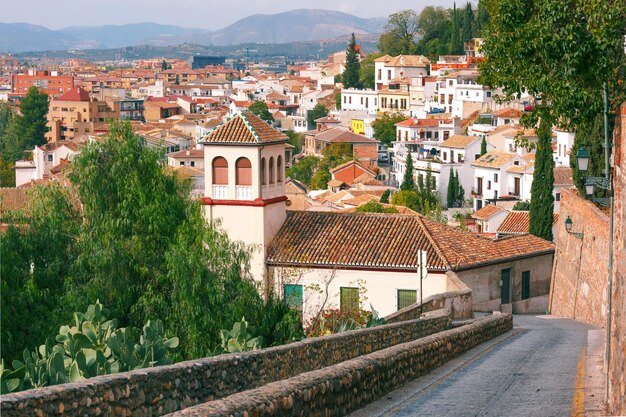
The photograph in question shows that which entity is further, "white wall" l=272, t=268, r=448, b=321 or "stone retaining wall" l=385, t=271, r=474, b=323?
"white wall" l=272, t=268, r=448, b=321

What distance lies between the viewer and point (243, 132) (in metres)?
30.3

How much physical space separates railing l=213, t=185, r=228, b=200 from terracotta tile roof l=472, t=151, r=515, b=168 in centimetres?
4876

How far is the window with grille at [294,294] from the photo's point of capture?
1121 inches

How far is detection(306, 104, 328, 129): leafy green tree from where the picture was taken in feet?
481

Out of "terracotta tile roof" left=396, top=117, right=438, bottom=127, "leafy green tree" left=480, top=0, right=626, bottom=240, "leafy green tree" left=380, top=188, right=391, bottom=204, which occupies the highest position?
"leafy green tree" left=480, top=0, right=626, bottom=240

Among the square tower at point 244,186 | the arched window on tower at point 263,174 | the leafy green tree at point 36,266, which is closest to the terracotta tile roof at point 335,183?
the square tower at point 244,186

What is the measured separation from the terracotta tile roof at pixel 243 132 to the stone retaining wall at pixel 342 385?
13759mm

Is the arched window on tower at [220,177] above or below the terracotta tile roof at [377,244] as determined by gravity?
above

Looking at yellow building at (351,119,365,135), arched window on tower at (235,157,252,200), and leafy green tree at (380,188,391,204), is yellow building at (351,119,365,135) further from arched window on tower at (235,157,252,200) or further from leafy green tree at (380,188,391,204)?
arched window on tower at (235,157,252,200)

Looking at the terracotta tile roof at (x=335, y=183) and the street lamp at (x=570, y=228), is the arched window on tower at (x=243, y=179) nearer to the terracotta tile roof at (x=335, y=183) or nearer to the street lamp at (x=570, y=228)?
the street lamp at (x=570, y=228)

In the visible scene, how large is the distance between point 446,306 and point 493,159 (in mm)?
56125

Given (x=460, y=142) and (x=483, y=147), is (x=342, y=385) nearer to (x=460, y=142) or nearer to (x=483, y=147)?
(x=483, y=147)

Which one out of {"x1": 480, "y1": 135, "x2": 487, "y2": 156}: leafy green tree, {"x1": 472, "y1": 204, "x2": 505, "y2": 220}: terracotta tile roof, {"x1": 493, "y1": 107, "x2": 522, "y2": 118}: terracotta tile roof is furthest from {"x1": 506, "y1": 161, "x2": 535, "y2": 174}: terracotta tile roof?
{"x1": 493, "y1": 107, "x2": 522, "y2": 118}: terracotta tile roof

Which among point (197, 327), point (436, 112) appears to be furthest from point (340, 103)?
point (197, 327)
